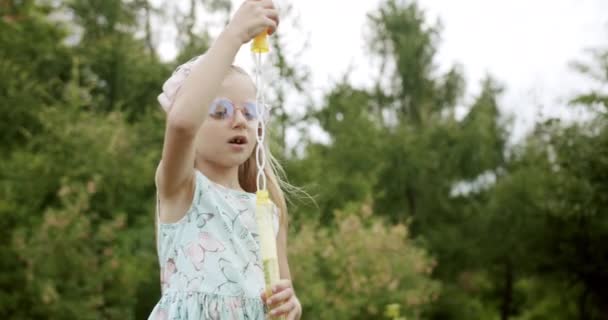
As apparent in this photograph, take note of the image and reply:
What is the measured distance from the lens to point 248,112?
2.55m

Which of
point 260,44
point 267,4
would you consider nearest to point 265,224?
point 260,44

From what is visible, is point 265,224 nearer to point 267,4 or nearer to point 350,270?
point 267,4

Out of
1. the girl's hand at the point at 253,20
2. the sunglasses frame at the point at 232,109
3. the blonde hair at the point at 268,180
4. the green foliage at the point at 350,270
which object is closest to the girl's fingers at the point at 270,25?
the girl's hand at the point at 253,20

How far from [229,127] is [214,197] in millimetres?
218

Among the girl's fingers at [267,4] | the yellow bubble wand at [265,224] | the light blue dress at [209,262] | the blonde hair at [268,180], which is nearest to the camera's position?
the yellow bubble wand at [265,224]

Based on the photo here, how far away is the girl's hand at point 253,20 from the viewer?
215cm

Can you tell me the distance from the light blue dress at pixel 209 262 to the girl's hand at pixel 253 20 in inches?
20.1

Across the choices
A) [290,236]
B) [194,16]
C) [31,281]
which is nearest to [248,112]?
[31,281]

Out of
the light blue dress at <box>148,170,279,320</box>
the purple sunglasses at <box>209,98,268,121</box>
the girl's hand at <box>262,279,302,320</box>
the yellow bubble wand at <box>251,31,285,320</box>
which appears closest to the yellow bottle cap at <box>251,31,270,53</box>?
the yellow bubble wand at <box>251,31,285,320</box>

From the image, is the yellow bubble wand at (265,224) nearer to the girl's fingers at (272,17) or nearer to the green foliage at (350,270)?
the girl's fingers at (272,17)

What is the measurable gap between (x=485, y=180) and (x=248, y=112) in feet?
77.9

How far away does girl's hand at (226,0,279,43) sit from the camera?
7.06 feet

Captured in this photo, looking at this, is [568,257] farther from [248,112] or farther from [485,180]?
[248,112]

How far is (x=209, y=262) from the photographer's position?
2.38 metres
